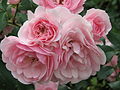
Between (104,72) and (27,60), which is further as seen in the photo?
(104,72)

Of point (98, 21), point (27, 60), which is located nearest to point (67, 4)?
point (98, 21)

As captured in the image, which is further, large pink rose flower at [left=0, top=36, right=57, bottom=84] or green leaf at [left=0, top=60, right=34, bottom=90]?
green leaf at [left=0, top=60, right=34, bottom=90]

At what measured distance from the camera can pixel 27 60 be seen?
1091 mm

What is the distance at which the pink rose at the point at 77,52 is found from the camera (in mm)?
1027

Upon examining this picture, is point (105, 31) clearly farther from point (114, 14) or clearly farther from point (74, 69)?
point (114, 14)

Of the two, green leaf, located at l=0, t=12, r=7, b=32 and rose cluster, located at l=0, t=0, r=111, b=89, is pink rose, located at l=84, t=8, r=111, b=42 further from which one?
green leaf, located at l=0, t=12, r=7, b=32

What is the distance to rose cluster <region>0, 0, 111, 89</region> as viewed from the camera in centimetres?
102

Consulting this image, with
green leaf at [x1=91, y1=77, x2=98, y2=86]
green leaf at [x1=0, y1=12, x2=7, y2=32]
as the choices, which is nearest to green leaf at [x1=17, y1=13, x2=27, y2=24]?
green leaf at [x1=0, y1=12, x2=7, y2=32]

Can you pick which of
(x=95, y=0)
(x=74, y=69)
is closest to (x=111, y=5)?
(x=95, y=0)

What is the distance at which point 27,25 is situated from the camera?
105 cm

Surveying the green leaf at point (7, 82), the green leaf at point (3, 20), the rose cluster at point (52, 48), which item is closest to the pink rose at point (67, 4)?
the rose cluster at point (52, 48)

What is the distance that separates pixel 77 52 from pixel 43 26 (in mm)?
116

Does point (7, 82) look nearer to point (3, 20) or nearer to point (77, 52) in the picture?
point (3, 20)

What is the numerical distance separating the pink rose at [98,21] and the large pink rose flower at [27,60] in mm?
184
